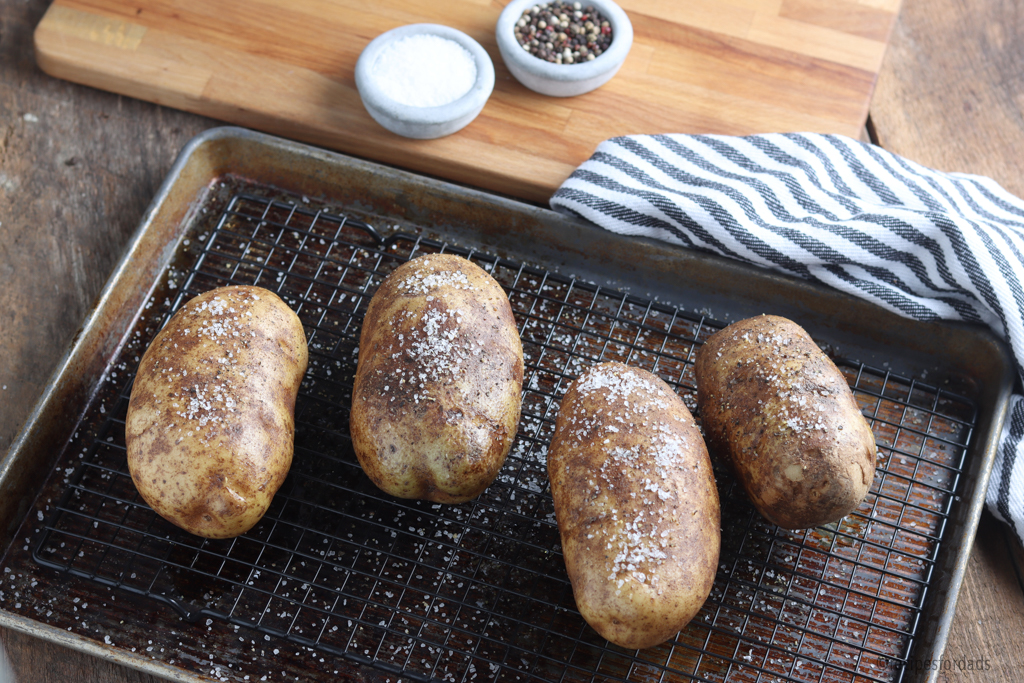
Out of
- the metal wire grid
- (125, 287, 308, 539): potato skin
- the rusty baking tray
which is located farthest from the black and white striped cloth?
(125, 287, 308, 539): potato skin

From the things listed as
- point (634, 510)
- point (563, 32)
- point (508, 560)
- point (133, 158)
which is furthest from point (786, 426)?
point (133, 158)

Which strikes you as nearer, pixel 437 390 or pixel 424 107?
pixel 437 390

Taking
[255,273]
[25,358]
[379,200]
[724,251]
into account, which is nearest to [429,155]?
[379,200]

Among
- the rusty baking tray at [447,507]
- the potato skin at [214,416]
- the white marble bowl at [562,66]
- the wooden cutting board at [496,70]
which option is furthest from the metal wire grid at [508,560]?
the white marble bowl at [562,66]

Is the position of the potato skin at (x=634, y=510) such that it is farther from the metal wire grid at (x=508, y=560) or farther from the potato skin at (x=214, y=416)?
the potato skin at (x=214, y=416)

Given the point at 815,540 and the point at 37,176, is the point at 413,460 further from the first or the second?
the point at 37,176

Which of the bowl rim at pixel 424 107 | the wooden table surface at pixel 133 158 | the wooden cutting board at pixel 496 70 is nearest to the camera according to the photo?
the wooden table surface at pixel 133 158

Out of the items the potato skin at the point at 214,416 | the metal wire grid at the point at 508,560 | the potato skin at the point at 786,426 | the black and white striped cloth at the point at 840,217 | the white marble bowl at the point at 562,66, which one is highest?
the white marble bowl at the point at 562,66

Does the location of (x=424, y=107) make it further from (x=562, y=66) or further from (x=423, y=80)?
(x=562, y=66)
